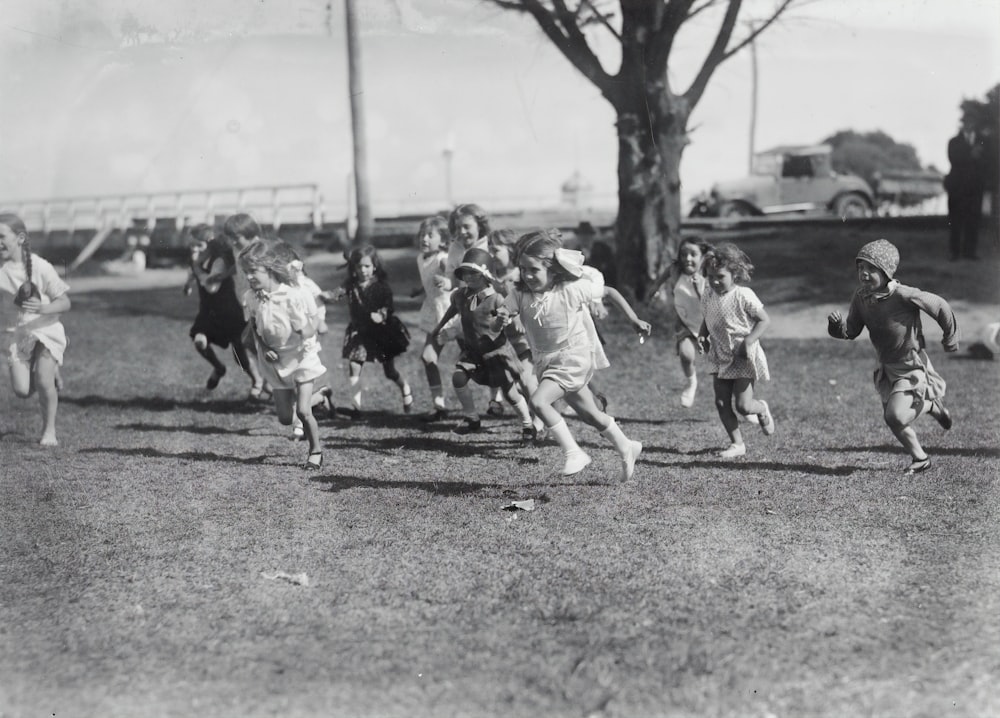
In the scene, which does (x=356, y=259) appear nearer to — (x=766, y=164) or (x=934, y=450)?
(x=934, y=450)

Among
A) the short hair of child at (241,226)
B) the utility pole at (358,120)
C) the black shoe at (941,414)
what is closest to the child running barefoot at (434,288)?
the short hair of child at (241,226)

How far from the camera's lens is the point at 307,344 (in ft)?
24.2

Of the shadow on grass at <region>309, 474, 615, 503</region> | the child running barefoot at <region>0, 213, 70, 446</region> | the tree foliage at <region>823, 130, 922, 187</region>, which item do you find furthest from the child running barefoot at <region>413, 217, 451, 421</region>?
the tree foliage at <region>823, 130, 922, 187</region>

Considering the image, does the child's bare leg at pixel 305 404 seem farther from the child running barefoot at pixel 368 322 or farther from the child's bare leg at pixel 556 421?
the child running barefoot at pixel 368 322

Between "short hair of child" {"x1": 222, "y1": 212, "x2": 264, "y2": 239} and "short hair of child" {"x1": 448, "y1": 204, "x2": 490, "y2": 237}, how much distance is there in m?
1.67

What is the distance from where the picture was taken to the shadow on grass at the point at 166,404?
1019 cm

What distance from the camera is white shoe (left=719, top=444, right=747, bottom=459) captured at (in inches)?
298

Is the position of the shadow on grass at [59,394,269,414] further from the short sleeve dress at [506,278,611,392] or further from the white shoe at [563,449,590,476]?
the white shoe at [563,449,590,476]

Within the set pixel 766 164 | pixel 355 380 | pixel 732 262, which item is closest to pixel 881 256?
pixel 732 262

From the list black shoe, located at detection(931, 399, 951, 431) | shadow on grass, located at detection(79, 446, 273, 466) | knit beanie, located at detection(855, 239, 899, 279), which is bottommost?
shadow on grass, located at detection(79, 446, 273, 466)

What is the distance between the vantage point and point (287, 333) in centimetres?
730

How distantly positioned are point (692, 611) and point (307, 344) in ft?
12.6

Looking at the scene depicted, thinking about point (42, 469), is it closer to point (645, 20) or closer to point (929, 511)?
point (929, 511)

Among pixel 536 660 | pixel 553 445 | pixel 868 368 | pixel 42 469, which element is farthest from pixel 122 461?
pixel 868 368
